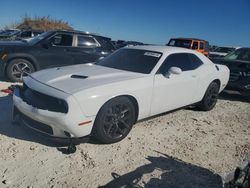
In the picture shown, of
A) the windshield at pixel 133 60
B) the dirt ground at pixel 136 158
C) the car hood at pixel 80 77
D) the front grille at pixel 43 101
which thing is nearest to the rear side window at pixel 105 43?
the windshield at pixel 133 60

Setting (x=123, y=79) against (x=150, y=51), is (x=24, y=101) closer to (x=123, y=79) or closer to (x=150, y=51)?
(x=123, y=79)

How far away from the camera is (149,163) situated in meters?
3.70

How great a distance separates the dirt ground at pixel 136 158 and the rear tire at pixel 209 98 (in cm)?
76

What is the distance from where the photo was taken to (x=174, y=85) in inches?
195

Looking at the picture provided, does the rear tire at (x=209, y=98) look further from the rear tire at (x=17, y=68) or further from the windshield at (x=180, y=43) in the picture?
the windshield at (x=180, y=43)

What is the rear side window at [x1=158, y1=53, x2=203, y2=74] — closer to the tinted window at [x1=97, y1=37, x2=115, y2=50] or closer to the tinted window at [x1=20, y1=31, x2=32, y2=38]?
the tinted window at [x1=97, y1=37, x2=115, y2=50]

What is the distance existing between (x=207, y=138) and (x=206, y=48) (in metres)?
15.2

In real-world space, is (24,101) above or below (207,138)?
above

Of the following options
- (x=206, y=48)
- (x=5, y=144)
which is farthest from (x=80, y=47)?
(x=206, y=48)

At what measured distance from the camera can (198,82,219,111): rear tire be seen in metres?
5.99

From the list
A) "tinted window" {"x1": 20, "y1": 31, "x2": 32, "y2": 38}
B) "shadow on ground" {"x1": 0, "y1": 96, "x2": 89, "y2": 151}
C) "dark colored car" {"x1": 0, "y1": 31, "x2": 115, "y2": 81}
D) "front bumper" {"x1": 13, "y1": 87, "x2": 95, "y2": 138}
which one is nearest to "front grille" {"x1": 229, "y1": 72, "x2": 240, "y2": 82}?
"dark colored car" {"x1": 0, "y1": 31, "x2": 115, "y2": 81}

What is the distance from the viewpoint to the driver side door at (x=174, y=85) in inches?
185

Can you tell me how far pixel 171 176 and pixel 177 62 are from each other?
2480 millimetres

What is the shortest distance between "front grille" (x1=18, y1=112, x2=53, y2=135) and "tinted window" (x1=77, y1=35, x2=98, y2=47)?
465cm
